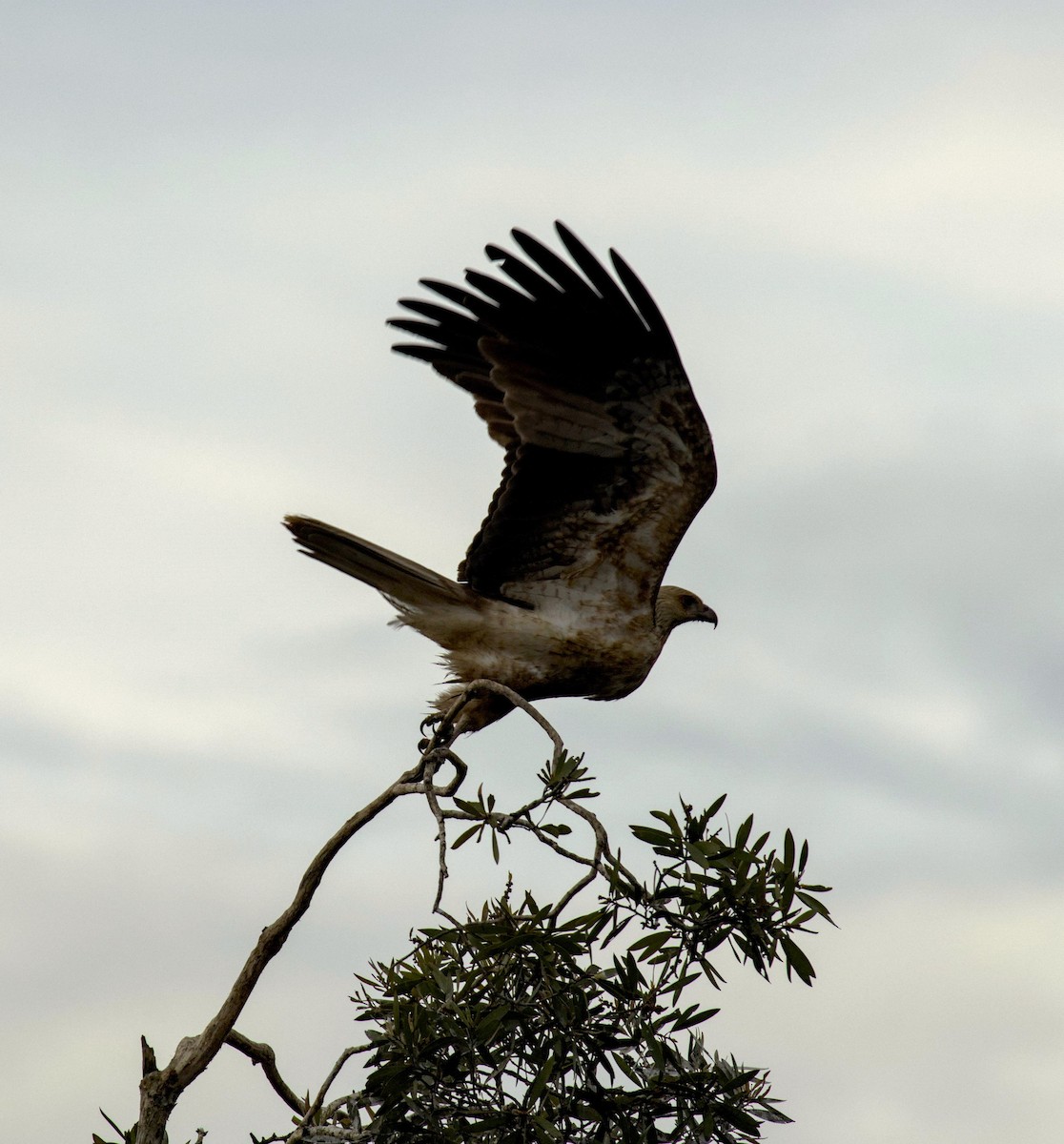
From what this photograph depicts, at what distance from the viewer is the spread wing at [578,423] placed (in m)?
6.27

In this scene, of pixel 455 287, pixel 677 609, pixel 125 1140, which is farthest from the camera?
pixel 677 609

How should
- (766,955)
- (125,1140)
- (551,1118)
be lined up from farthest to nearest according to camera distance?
(125,1140) < (766,955) < (551,1118)

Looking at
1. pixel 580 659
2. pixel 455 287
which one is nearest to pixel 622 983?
pixel 580 659

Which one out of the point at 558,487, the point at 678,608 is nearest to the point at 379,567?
the point at 558,487

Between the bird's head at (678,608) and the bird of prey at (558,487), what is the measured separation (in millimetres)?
572

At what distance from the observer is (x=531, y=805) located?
4.39m

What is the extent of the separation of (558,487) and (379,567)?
0.87 metres

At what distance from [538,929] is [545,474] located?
2.62 metres

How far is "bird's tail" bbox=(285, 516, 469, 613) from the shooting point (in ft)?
21.0

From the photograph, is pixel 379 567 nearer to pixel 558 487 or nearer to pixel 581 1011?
pixel 558 487

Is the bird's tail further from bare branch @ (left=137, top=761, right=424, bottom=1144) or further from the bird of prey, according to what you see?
bare branch @ (left=137, top=761, right=424, bottom=1144)

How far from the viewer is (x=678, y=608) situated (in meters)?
7.54

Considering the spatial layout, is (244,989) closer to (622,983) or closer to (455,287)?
(622,983)

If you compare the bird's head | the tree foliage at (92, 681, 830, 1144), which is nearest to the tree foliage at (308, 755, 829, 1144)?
Answer: the tree foliage at (92, 681, 830, 1144)
